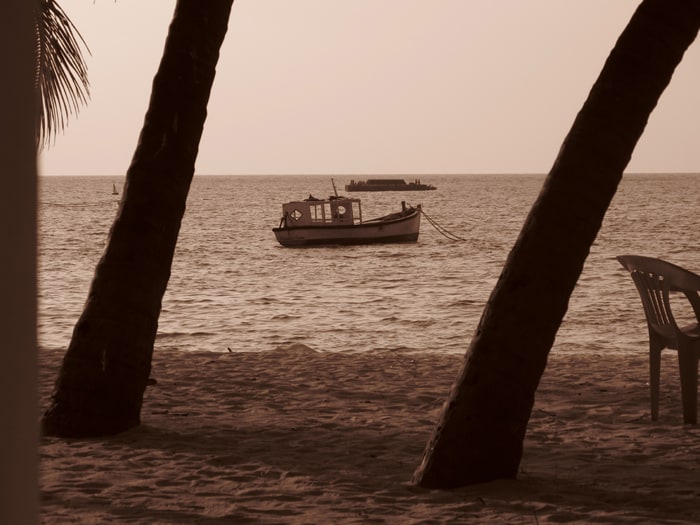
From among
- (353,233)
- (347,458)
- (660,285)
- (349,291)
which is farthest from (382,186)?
(347,458)

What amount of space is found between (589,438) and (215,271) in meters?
27.2

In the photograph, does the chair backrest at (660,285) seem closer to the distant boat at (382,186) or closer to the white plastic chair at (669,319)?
the white plastic chair at (669,319)

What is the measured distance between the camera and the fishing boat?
136 ft

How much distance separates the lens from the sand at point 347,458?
433 cm

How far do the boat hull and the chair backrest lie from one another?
35048 mm

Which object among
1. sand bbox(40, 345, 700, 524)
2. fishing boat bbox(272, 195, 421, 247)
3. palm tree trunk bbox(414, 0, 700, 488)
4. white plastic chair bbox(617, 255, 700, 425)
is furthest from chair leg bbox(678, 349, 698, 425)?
fishing boat bbox(272, 195, 421, 247)

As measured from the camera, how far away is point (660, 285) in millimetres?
5969

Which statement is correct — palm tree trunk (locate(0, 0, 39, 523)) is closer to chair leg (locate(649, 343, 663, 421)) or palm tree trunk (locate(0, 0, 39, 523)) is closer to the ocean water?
the ocean water

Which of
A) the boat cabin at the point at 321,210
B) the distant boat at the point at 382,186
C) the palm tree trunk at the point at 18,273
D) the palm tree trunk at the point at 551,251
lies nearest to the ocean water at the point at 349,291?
the palm tree trunk at the point at 18,273

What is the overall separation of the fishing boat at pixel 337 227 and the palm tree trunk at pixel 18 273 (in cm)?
3990

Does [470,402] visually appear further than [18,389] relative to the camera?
Yes

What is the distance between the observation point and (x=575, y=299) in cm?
2128

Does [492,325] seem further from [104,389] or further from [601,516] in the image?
[104,389]

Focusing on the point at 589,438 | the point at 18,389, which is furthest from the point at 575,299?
the point at 18,389
